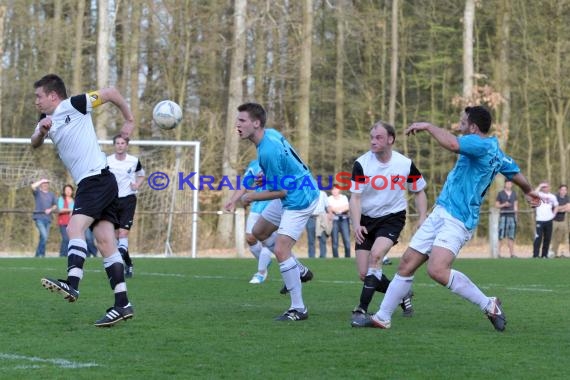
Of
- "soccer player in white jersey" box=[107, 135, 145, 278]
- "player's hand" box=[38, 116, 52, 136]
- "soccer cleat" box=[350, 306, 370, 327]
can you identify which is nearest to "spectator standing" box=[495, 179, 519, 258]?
"soccer player in white jersey" box=[107, 135, 145, 278]

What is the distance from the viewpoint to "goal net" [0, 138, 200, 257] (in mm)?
26266

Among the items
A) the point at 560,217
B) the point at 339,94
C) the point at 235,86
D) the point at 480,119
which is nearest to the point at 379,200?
the point at 480,119

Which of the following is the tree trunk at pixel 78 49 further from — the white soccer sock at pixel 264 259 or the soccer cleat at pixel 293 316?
the soccer cleat at pixel 293 316

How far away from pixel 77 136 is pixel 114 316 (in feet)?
4.95

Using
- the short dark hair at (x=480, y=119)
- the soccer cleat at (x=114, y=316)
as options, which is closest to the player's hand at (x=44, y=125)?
the soccer cleat at (x=114, y=316)

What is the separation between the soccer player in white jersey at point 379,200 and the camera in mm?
9297

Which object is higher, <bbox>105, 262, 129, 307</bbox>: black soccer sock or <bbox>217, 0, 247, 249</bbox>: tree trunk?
<bbox>217, 0, 247, 249</bbox>: tree trunk

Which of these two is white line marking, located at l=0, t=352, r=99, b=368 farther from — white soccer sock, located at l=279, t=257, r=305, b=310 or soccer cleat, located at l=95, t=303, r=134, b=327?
white soccer sock, located at l=279, t=257, r=305, b=310

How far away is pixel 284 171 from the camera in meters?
9.25

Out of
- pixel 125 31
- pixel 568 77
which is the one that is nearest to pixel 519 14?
pixel 568 77

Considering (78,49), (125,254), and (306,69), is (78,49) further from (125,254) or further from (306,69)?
(125,254)

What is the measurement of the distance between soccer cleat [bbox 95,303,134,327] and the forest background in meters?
21.3

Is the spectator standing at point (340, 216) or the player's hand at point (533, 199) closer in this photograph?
the player's hand at point (533, 199)

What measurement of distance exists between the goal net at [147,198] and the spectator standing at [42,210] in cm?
217
